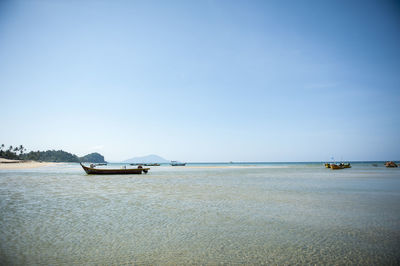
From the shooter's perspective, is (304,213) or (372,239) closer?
(372,239)

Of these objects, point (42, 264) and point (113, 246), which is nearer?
point (42, 264)

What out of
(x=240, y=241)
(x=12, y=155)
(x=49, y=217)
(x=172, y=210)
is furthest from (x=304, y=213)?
(x=12, y=155)

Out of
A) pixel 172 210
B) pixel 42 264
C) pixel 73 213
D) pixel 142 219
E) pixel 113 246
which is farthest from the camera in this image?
Result: pixel 172 210

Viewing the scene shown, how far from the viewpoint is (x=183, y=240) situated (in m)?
7.44

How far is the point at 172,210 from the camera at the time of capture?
11.9 m

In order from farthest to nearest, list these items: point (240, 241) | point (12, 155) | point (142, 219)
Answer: point (12, 155)
point (142, 219)
point (240, 241)

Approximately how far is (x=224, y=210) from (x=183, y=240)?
4.94 metres

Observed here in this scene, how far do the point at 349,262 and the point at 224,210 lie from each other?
6.73 m

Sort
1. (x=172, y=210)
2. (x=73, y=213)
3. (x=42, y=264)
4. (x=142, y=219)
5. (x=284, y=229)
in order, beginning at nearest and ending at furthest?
(x=42, y=264) < (x=284, y=229) < (x=142, y=219) < (x=73, y=213) < (x=172, y=210)

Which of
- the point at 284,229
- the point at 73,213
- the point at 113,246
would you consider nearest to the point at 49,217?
the point at 73,213

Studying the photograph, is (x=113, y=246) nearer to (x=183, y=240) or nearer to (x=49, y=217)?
(x=183, y=240)

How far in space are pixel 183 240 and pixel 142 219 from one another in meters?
3.25

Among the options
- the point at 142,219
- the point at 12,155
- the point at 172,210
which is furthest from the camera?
the point at 12,155

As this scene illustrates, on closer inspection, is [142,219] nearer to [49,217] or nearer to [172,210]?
[172,210]
